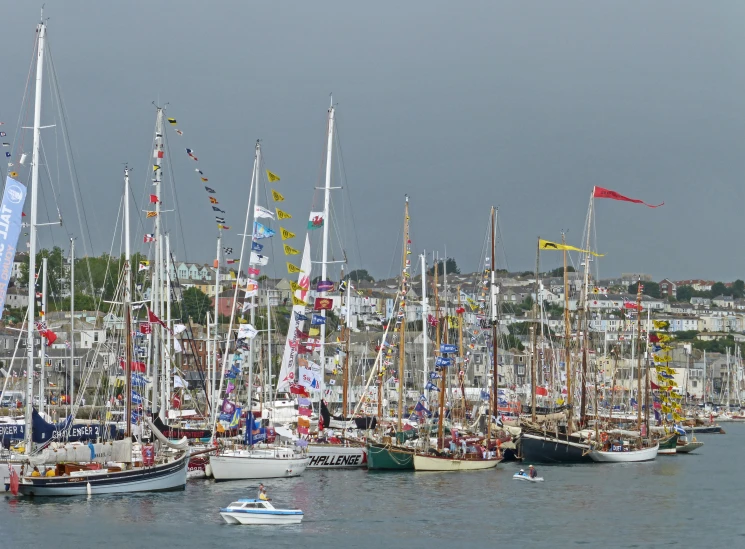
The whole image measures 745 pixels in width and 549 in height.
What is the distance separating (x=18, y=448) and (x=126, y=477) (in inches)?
222

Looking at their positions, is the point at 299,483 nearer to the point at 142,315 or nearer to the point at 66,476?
the point at 66,476

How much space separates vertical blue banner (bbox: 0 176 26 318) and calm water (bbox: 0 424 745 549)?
9.80 m

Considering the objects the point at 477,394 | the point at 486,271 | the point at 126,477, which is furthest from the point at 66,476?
the point at 477,394

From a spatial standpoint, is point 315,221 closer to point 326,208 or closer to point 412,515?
point 326,208

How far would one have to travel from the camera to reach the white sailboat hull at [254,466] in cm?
6278

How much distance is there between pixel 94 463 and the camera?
56000 mm

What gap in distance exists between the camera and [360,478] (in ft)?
224

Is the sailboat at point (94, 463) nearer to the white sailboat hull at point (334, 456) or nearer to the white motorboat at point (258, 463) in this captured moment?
the white motorboat at point (258, 463)

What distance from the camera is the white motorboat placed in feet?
206

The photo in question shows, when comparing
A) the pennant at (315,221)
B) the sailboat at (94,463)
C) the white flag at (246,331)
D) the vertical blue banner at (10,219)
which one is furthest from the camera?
the pennant at (315,221)

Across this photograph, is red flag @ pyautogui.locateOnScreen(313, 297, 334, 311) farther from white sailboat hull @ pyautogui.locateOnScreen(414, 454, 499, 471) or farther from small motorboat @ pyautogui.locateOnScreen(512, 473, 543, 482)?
small motorboat @ pyautogui.locateOnScreen(512, 473, 543, 482)

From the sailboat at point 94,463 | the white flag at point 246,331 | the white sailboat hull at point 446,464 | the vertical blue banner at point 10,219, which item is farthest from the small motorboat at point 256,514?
the white sailboat hull at point 446,464

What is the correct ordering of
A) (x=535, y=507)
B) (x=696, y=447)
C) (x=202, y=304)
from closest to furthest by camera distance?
1. (x=535, y=507)
2. (x=696, y=447)
3. (x=202, y=304)

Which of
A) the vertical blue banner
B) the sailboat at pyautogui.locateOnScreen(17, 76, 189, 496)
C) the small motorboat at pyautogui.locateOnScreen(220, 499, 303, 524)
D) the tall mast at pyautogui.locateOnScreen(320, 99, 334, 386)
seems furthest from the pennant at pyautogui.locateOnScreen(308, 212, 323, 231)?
the small motorboat at pyautogui.locateOnScreen(220, 499, 303, 524)
